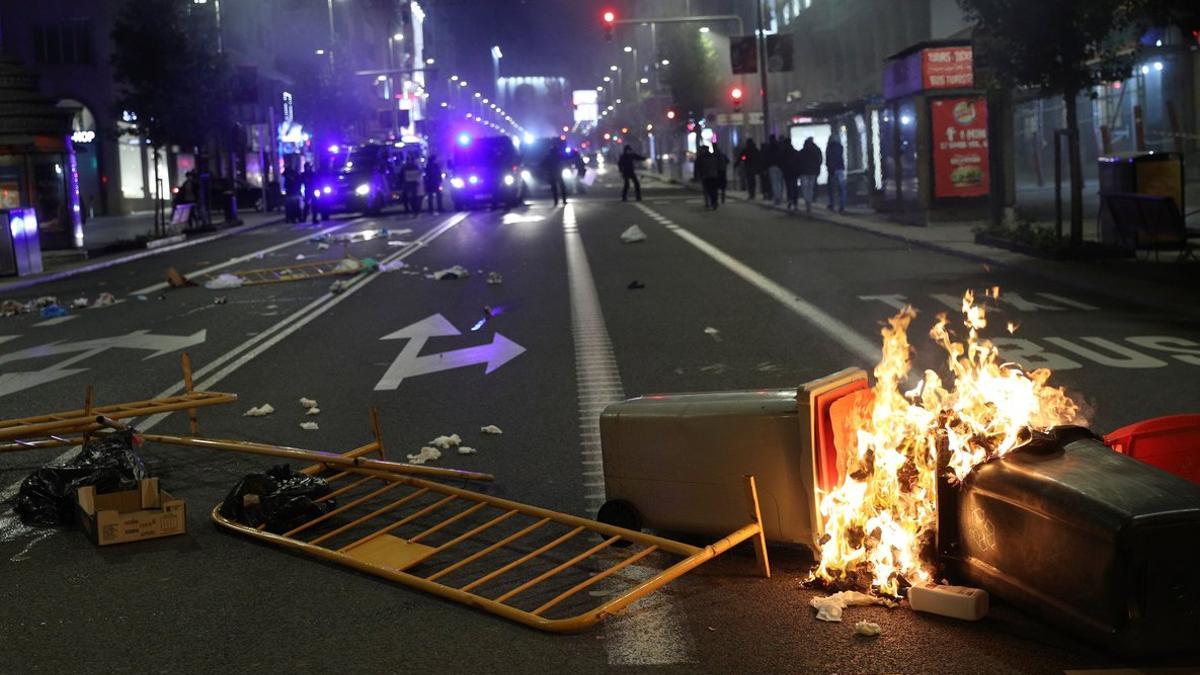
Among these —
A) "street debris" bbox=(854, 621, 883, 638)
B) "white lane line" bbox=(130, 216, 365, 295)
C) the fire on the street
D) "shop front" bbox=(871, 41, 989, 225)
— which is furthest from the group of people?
"street debris" bbox=(854, 621, 883, 638)

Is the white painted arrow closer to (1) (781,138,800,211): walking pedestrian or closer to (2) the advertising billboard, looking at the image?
(2) the advertising billboard

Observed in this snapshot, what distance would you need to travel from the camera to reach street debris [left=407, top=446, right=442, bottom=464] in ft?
27.8

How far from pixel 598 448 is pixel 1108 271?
11.9 m

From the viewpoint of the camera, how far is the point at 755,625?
534 cm

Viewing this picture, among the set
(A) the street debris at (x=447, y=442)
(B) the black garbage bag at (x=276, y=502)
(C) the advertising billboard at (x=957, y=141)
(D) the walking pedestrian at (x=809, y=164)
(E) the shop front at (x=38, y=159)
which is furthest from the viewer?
(D) the walking pedestrian at (x=809, y=164)

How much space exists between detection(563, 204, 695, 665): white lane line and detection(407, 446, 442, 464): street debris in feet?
2.91

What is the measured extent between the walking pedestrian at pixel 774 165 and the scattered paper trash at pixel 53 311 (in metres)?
24.1

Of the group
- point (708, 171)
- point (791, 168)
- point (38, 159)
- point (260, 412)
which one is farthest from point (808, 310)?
point (708, 171)

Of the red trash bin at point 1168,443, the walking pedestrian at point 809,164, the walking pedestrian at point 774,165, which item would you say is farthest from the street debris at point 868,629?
the walking pedestrian at point 774,165

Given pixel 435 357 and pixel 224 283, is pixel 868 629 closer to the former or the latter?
pixel 435 357

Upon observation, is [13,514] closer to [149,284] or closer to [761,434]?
[761,434]

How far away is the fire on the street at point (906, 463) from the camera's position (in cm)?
542

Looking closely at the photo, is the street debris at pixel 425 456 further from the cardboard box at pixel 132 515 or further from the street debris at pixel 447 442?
the cardboard box at pixel 132 515

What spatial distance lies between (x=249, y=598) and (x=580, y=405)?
461cm
